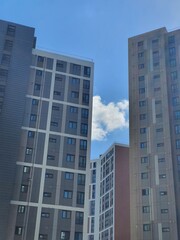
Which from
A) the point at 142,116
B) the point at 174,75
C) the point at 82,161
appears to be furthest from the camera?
the point at 174,75

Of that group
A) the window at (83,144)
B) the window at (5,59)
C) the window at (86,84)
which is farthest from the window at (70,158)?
the window at (5,59)

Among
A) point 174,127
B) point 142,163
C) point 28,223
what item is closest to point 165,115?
point 174,127

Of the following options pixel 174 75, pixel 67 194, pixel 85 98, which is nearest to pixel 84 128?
pixel 85 98

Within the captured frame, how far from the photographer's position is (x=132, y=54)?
76.6m

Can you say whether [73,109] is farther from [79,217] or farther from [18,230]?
[18,230]

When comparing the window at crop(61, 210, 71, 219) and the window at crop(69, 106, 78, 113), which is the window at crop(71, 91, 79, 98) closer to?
the window at crop(69, 106, 78, 113)

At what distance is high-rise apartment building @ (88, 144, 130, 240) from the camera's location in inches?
3228

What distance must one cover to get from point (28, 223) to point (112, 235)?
36795 millimetres

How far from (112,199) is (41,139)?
3589 cm

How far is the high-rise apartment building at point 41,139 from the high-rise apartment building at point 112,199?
28836mm

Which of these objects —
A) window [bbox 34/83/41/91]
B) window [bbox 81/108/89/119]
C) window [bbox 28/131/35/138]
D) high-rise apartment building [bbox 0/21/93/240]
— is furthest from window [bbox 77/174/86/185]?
window [bbox 34/83/41/91]

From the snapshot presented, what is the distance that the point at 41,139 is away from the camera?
188ft

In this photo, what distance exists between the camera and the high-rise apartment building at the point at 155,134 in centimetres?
6028

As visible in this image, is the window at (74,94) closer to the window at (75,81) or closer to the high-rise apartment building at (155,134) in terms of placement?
the window at (75,81)
